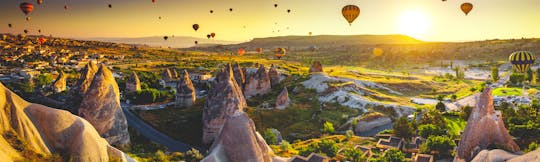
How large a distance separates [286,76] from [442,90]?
120 feet

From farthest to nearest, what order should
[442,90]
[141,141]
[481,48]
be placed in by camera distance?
[481,48], [442,90], [141,141]

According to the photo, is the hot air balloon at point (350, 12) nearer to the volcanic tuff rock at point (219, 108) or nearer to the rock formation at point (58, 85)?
the volcanic tuff rock at point (219, 108)

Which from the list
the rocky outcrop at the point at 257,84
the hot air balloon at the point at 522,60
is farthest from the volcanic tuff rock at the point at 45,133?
the hot air balloon at the point at 522,60

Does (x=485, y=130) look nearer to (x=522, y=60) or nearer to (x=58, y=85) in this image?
(x=522, y=60)

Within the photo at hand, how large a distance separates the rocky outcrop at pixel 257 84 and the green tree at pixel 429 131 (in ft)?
→ 112

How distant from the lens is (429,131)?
146ft

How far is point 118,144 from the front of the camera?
40.5 m

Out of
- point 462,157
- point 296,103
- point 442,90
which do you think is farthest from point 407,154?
point 442,90

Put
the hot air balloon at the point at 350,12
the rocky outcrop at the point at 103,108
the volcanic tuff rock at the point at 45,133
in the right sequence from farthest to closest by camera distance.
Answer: the hot air balloon at the point at 350,12 → the rocky outcrop at the point at 103,108 → the volcanic tuff rock at the point at 45,133

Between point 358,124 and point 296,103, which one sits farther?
point 296,103

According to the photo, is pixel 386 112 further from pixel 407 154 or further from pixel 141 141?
pixel 141 141

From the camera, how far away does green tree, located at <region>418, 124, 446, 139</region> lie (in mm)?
43869

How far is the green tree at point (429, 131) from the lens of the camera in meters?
43.9

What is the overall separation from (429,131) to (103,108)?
3527cm
